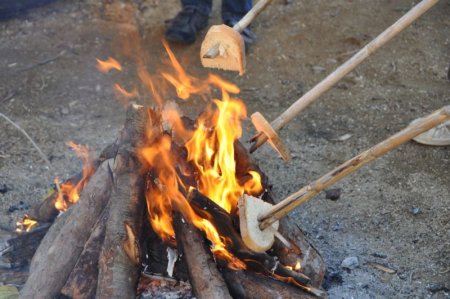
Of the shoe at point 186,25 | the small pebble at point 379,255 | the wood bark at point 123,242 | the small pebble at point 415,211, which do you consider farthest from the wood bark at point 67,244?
the shoe at point 186,25

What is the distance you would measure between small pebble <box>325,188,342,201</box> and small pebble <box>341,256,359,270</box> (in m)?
0.64

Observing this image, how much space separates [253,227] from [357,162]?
607mm

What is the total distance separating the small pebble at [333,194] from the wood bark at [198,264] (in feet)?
4.81

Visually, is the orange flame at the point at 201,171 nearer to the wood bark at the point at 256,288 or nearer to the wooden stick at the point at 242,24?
the wood bark at the point at 256,288

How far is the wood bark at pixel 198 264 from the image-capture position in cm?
259

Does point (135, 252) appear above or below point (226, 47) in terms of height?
below

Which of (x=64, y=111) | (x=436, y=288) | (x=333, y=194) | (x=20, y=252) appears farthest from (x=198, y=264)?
(x=64, y=111)

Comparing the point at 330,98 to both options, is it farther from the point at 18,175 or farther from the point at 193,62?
the point at 18,175

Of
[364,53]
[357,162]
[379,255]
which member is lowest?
[379,255]

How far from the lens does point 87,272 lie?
272 cm

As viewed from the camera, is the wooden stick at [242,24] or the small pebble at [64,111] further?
the small pebble at [64,111]

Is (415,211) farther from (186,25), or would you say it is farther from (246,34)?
(186,25)

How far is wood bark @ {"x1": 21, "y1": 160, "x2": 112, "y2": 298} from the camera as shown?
2795 mm

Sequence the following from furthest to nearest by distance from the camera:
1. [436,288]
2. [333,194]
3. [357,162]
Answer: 1. [333,194]
2. [436,288]
3. [357,162]
